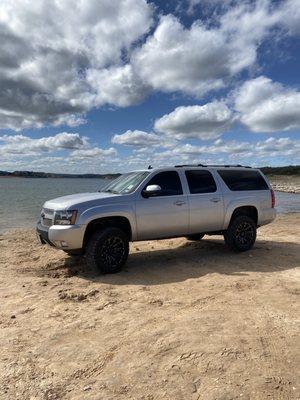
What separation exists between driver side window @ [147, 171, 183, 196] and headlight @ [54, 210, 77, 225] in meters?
1.75

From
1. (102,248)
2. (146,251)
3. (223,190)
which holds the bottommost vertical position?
(146,251)

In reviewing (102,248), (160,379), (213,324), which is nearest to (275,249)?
(102,248)

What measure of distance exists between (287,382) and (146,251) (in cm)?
634

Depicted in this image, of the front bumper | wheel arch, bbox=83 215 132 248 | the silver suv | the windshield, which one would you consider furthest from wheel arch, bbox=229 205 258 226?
the front bumper

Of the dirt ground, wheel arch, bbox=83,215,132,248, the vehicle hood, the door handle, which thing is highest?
the vehicle hood

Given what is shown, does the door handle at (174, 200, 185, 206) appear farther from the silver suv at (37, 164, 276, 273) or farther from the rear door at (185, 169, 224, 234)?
the rear door at (185, 169, 224, 234)

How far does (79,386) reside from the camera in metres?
3.46

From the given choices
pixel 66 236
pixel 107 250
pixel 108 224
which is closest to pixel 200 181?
pixel 108 224

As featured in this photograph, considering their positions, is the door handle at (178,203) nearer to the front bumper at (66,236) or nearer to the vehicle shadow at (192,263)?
the vehicle shadow at (192,263)

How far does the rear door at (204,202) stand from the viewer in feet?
27.3

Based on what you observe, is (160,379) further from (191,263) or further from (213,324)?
(191,263)

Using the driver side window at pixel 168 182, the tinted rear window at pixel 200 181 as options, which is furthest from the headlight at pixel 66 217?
the tinted rear window at pixel 200 181

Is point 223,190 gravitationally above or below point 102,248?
above

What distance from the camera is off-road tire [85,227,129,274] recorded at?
7.02 m
